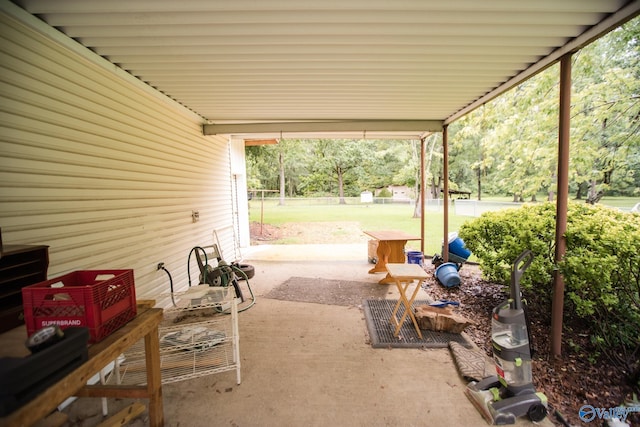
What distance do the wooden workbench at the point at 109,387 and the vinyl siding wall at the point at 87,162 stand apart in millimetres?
496

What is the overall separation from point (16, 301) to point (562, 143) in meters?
4.42

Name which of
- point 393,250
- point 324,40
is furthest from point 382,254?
point 324,40

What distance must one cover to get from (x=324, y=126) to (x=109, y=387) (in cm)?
478

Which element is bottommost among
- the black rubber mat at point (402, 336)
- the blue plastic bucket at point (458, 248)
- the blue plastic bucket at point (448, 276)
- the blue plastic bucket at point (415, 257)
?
the black rubber mat at point (402, 336)

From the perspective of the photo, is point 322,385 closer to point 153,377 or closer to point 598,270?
point 153,377

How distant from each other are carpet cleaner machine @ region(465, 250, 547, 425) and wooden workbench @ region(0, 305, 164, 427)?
2.31 m

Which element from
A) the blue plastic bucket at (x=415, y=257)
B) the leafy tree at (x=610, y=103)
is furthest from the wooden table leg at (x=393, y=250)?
the leafy tree at (x=610, y=103)

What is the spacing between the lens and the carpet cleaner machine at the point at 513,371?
6.15 ft

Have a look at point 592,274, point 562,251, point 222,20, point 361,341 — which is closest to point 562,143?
point 562,251

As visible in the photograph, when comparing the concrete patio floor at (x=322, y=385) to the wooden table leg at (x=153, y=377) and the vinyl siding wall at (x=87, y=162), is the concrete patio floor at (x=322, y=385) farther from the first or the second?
the vinyl siding wall at (x=87, y=162)

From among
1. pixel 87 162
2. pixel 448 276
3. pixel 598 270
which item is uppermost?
pixel 87 162

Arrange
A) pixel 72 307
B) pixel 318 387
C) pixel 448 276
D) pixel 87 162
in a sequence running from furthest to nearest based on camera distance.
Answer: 1. pixel 448 276
2. pixel 87 162
3. pixel 318 387
4. pixel 72 307

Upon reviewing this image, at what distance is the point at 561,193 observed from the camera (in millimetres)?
2660

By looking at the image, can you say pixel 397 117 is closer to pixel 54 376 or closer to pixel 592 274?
pixel 592 274
